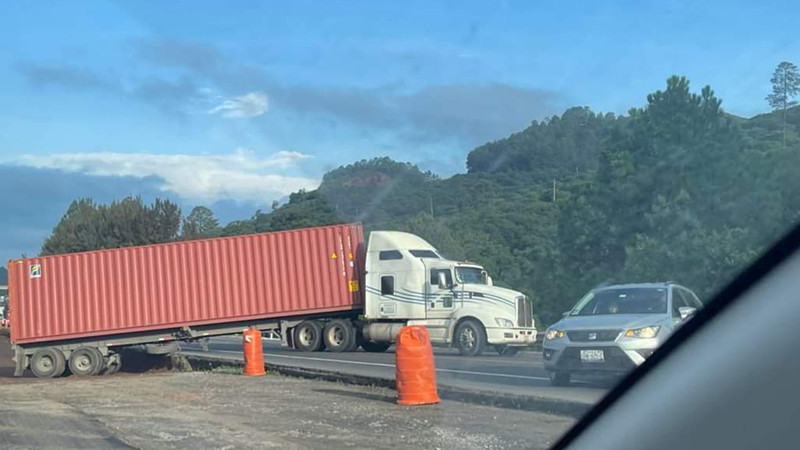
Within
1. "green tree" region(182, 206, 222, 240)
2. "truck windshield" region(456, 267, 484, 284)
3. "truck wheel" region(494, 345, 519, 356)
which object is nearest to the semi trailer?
"truck windshield" region(456, 267, 484, 284)

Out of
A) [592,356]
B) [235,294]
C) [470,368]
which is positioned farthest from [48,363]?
[592,356]

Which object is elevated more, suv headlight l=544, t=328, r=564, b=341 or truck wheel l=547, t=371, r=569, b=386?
suv headlight l=544, t=328, r=564, b=341

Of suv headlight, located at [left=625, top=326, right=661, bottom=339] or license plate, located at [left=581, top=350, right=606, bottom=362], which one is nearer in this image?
suv headlight, located at [left=625, top=326, right=661, bottom=339]

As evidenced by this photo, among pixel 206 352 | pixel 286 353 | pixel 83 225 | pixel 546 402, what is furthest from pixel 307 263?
pixel 83 225

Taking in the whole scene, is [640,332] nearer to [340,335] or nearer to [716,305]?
[716,305]

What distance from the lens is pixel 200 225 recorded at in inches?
1730

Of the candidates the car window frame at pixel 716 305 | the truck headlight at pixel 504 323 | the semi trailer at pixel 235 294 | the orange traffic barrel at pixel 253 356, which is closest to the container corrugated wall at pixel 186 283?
the semi trailer at pixel 235 294

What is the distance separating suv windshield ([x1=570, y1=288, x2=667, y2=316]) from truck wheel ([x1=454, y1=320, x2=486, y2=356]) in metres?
13.4

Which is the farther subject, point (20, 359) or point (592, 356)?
point (20, 359)

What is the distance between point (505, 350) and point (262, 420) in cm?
1264

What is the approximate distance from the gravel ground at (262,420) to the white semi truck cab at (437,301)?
7.13 m

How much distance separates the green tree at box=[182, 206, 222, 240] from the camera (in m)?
41.1

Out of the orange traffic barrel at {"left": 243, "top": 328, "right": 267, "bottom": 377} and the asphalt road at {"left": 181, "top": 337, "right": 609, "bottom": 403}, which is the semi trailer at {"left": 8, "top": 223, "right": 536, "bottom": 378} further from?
the orange traffic barrel at {"left": 243, "top": 328, "right": 267, "bottom": 377}

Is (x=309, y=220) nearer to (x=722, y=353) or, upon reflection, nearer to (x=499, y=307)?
(x=499, y=307)
